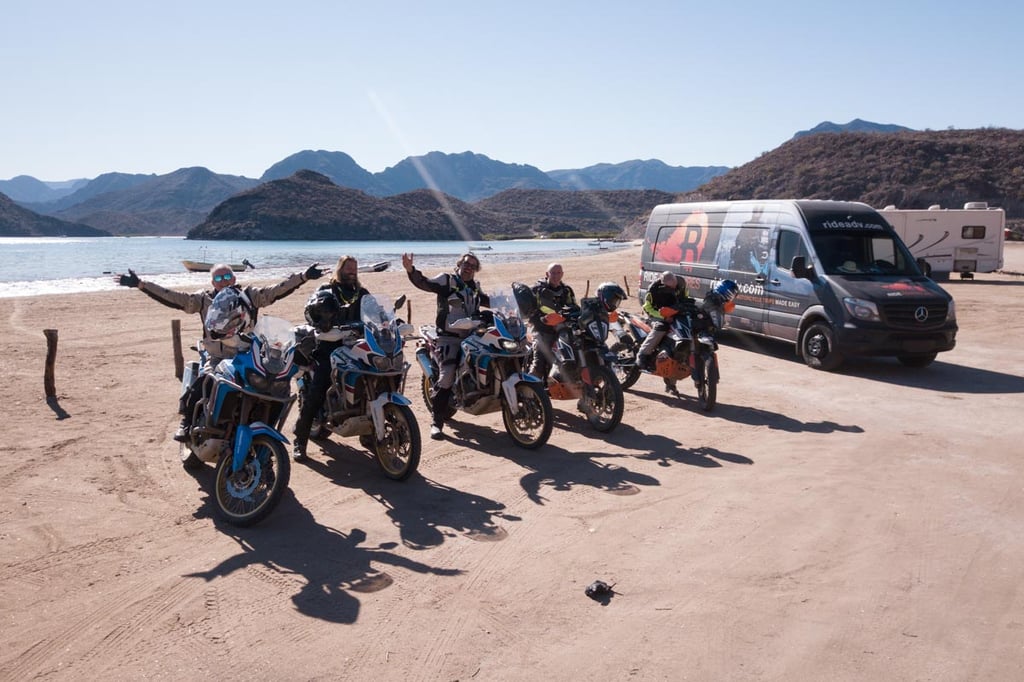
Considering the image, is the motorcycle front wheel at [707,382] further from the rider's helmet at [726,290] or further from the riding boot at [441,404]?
the riding boot at [441,404]

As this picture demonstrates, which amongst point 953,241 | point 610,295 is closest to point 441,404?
A: point 610,295

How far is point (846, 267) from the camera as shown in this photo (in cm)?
1176

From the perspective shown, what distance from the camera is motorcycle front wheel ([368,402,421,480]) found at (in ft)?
20.2

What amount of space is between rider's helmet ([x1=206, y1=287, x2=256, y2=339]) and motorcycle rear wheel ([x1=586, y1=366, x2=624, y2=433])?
3614mm

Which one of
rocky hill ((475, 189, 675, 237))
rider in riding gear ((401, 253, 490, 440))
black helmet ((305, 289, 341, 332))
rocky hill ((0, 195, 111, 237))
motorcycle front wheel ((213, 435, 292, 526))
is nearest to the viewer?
motorcycle front wheel ((213, 435, 292, 526))

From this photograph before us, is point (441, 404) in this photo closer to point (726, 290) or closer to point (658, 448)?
point (658, 448)

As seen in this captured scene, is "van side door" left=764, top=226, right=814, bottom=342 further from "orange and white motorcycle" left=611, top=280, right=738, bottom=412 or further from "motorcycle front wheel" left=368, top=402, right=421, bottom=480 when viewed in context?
"motorcycle front wheel" left=368, top=402, right=421, bottom=480

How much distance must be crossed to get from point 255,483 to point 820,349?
8841mm

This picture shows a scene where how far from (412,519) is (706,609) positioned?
226 cm

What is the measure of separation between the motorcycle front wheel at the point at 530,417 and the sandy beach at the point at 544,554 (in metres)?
0.23

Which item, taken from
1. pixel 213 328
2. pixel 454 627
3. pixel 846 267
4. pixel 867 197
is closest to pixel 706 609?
pixel 454 627

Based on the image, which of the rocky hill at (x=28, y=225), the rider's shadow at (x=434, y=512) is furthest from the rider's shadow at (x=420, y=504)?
the rocky hill at (x=28, y=225)

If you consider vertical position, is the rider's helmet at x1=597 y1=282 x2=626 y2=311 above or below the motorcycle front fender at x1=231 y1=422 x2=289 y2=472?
above

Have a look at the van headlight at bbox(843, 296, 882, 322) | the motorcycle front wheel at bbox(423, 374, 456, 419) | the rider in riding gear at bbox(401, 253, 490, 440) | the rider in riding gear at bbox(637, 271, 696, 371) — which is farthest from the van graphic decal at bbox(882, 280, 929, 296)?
the motorcycle front wheel at bbox(423, 374, 456, 419)
